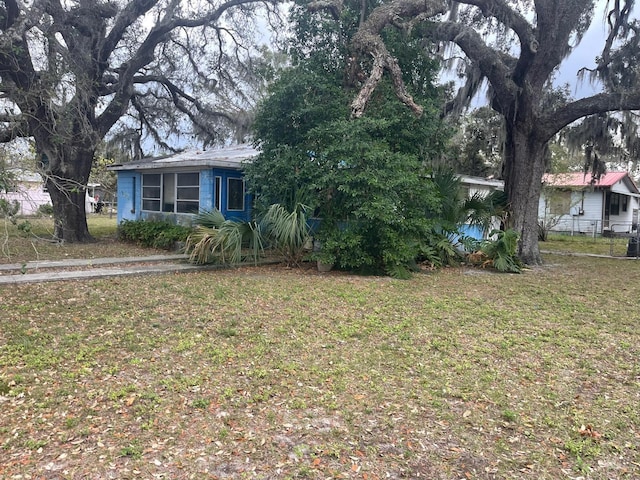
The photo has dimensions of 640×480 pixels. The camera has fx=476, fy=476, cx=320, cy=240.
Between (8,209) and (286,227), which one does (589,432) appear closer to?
(8,209)

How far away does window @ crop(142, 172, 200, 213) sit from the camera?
14.4 metres

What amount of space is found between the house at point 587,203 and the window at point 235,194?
669 inches

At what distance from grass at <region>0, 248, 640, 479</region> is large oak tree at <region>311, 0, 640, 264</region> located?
20.4ft

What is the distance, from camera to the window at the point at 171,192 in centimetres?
1442

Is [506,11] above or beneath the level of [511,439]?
above

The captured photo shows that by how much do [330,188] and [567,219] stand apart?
21.6 metres

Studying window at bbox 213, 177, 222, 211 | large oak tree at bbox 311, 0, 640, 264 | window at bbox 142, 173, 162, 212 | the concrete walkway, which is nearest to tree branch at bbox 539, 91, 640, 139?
large oak tree at bbox 311, 0, 640, 264

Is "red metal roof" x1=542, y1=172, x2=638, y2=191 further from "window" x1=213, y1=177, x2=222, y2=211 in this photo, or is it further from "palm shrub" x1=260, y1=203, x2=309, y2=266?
"palm shrub" x1=260, y1=203, x2=309, y2=266

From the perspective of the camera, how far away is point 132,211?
16.8m

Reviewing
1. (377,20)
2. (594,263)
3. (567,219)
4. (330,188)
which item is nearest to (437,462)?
(330,188)

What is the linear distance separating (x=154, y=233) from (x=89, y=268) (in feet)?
13.2

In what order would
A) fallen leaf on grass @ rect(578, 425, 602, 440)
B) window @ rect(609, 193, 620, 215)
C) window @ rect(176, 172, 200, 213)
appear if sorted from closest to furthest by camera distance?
fallen leaf on grass @ rect(578, 425, 602, 440), window @ rect(176, 172, 200, 213), window @ rect(609, 193, 620, 215)

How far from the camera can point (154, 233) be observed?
1362cm

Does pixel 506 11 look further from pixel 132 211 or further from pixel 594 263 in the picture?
pixel 132 211
